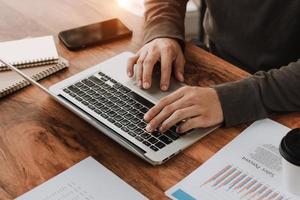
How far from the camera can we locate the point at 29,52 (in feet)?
A: 4.30

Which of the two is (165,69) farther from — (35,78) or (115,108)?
(35,78)

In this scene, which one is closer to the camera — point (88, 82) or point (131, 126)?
point (131, 126)

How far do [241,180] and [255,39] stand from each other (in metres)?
0.60

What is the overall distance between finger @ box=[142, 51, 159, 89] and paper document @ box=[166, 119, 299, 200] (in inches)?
10.0

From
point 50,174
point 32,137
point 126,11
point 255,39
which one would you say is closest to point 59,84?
point 32,137

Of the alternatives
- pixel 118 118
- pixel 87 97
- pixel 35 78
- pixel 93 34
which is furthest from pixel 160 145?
pixel 93 34

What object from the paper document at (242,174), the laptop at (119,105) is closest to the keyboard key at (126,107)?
the laptop at (119,105)

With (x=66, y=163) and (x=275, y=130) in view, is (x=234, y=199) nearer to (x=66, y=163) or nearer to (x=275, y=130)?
(x=275, y=130)

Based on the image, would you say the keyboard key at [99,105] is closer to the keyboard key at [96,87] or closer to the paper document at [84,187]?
the keyboard key at [96,87]

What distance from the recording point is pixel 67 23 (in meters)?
1.49

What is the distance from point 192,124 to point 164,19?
453 mm

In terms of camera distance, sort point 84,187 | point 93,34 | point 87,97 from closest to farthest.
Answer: point 84,187 → point 87,97 → point 93,34

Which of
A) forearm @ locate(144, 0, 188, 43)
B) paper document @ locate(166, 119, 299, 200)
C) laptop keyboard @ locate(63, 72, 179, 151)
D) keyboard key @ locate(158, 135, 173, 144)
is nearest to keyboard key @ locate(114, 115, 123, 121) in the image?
laptop keyboard @ locate(63, 72, 179, 151)

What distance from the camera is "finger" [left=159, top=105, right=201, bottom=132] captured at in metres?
1.07
